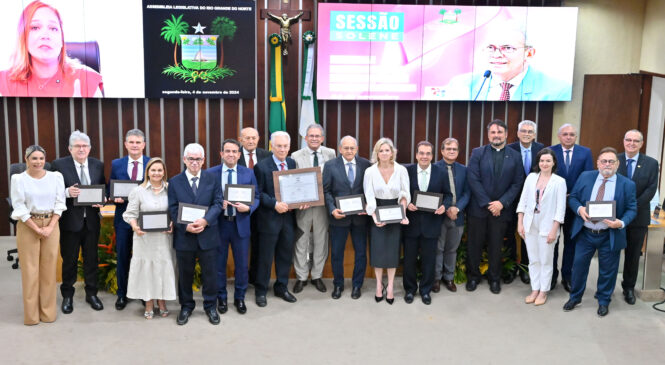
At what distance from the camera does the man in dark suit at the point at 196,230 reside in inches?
182

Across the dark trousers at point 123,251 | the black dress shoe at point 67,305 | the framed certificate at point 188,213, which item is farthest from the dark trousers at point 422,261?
the black dress shoe at point 67,305

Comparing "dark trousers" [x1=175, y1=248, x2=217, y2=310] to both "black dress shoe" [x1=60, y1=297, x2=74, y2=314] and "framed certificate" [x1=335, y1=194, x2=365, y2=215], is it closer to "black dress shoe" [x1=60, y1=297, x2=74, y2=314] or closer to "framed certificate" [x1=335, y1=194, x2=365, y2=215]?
"black dress shoe" [x1=60, y1=297, x2=74, y2=314]

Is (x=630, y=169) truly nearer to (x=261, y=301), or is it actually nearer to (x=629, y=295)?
(x=629, y=295)

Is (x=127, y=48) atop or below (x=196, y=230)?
atop

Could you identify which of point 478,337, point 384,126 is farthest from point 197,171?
point 384,126

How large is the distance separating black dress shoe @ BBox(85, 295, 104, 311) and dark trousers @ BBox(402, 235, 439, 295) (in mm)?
2571

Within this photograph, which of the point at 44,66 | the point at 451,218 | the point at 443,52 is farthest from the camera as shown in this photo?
the point at 443,52

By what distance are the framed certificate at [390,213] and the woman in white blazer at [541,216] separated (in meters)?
1.07

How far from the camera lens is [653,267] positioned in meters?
5.48

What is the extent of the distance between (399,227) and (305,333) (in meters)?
1.21

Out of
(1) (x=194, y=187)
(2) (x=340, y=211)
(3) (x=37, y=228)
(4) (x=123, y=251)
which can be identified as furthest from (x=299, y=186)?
(3) (x=37, y=228)

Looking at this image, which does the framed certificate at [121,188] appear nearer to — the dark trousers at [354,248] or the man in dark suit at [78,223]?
the man in dark suit at [78,223]

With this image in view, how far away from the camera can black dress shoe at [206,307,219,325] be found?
4.82 metres

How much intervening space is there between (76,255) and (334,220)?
2.14 m
